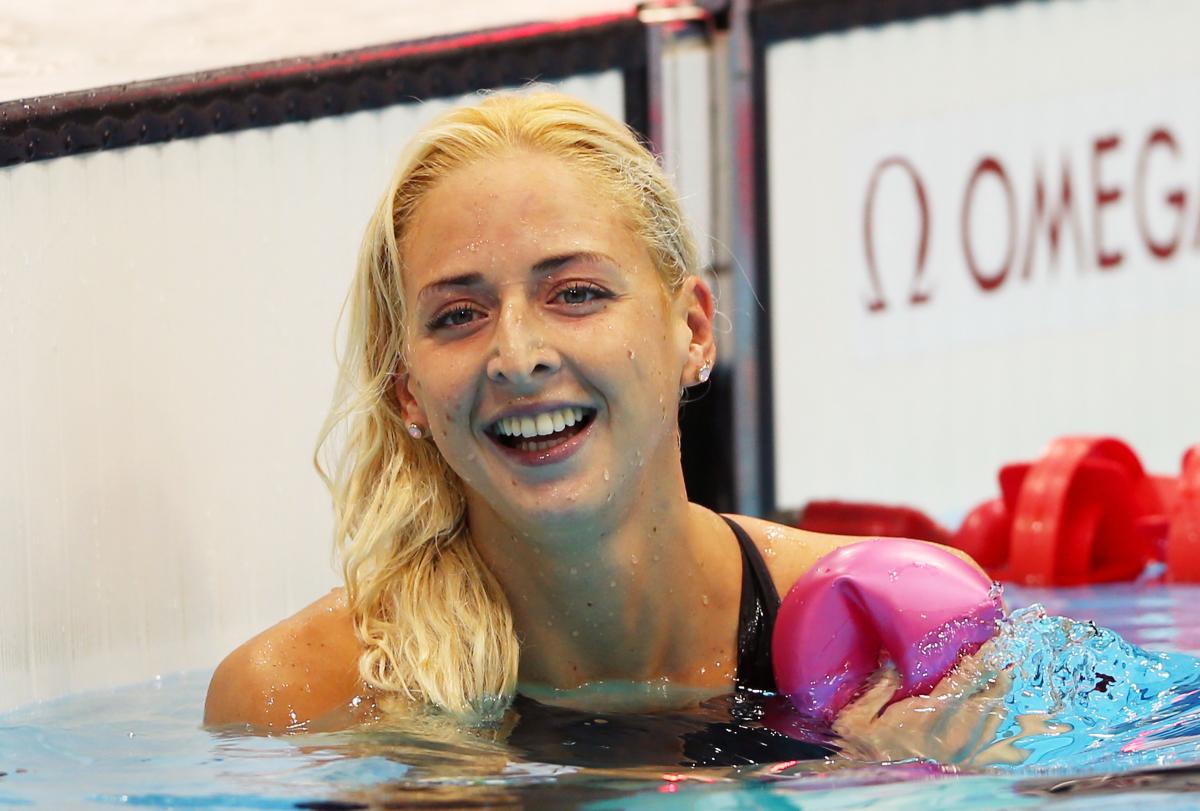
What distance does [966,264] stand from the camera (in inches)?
221

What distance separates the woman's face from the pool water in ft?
1.15

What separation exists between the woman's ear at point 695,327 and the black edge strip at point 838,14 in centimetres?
309

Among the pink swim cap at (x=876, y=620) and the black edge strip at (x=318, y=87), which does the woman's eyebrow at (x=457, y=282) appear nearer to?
the pink swim cap at (x=876, y=620)

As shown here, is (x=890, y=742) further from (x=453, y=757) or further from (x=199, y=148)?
(x=199, y=148)

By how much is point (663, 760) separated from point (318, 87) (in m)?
2.49

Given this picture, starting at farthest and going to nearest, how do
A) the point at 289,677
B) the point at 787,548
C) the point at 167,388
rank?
the point at 167,388 → the point at 787,548 → the point at 289,677

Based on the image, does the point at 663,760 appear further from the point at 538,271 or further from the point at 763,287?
the point at 763,287

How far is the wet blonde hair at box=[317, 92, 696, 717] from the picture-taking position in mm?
2504

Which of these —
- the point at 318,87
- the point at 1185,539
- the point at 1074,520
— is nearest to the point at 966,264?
the point at 1074,520

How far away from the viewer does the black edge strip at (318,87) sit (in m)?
3.45

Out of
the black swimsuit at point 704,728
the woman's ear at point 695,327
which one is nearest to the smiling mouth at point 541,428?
the woman's ear at point 695,327

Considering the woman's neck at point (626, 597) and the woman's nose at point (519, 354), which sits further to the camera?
the woman's neck at point (626, 597)

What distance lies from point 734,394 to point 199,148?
2.27 m

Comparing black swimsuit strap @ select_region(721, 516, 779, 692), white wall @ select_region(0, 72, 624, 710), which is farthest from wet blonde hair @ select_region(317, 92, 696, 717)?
white wall @ select_region(0, 72, 624, 710)
